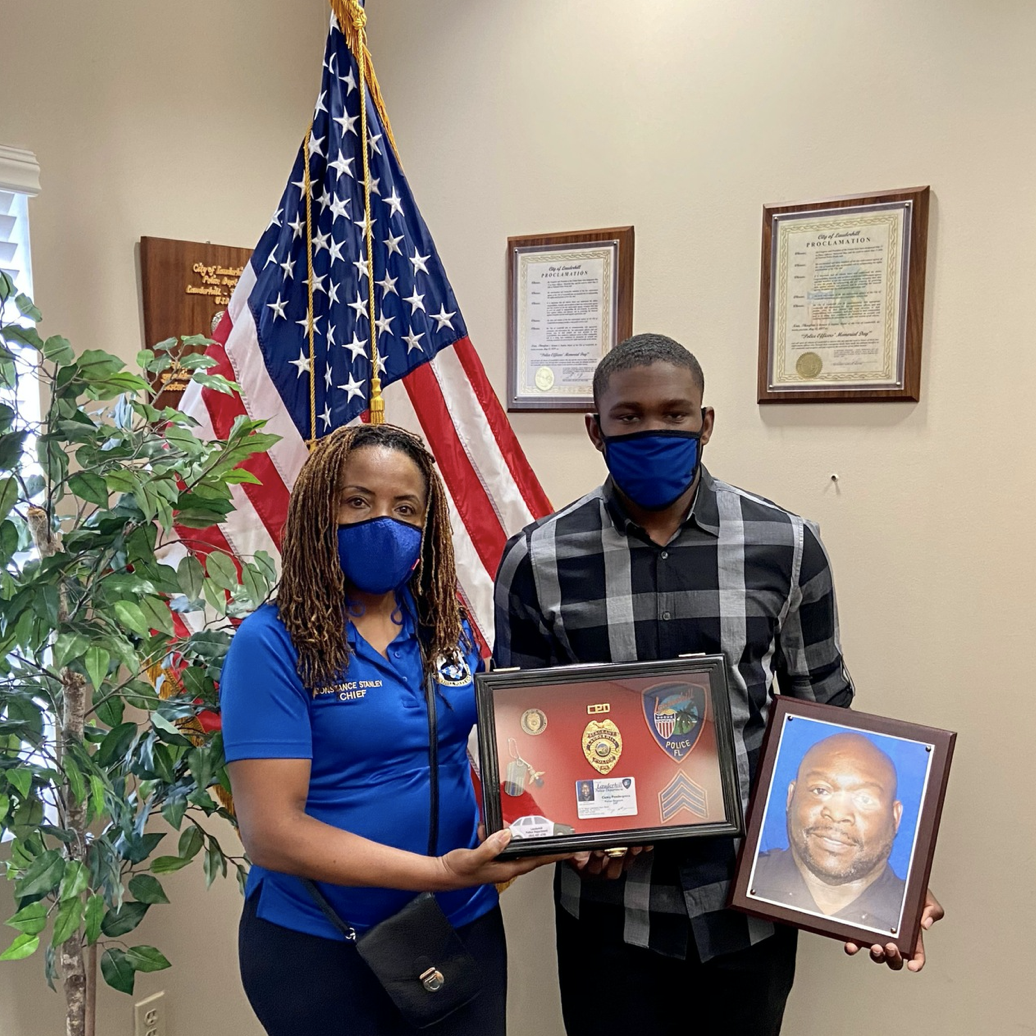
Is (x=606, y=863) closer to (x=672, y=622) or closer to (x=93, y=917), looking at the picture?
(x=672, y=622)

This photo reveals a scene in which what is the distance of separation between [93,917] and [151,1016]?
0.98m

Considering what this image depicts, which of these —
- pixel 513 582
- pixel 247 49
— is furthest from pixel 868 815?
pixel 247 49

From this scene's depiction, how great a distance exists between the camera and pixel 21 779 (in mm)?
1173

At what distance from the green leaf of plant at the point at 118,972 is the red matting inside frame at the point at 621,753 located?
695 mm

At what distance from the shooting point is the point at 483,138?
2170 millimetres

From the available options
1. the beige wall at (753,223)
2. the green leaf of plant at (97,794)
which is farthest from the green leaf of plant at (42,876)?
the beige wall at (753,223)

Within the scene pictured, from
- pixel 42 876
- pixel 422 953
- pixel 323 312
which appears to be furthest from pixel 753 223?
pixel 42 876

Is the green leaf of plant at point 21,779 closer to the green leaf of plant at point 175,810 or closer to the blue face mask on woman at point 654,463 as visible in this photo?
the green leaf of plant at point 175,810

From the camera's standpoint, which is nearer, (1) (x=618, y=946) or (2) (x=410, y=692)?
(2) (x=410, y=692)

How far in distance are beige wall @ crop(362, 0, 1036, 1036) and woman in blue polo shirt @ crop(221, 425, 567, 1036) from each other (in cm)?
97

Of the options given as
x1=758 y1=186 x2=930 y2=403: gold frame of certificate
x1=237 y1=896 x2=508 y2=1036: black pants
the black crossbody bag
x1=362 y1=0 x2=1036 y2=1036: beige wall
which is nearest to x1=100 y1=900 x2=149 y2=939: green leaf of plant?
x1=237 y1=896 x2=508 y2=1036: black pants

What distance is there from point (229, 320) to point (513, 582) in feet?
2.70

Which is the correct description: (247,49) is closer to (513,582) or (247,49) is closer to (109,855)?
(513,582)

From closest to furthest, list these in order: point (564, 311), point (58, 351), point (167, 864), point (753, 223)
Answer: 1. point (58, 351)
2. point (167, 864)
3. point (753, 223)
4. point (564, 311)
